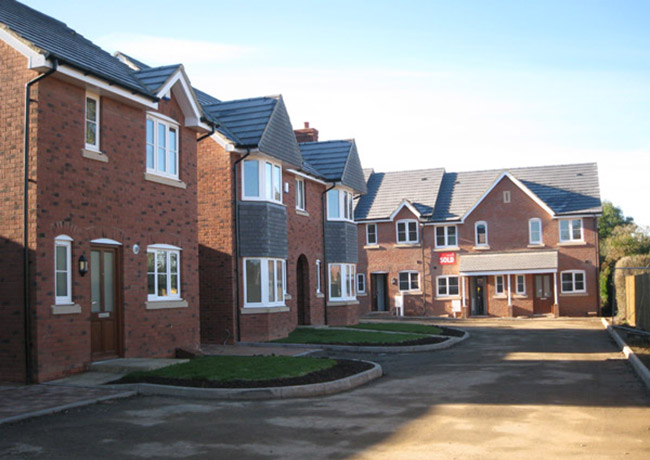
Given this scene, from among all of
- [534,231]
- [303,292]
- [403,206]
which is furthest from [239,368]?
[534,231]

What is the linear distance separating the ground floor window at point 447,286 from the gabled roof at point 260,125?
70.7 ft

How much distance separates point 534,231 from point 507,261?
2.75 meters

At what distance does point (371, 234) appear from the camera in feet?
151

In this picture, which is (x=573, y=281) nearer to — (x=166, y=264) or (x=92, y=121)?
(x=166, y=264)

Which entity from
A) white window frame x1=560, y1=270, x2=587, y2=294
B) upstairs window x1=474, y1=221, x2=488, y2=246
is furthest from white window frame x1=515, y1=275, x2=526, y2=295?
upstairs window x1=474, y1=221, x2=488, y2=246

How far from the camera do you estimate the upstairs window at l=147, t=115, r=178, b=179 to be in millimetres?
16578

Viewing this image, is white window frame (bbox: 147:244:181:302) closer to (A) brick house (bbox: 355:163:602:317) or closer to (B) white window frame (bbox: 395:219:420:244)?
(A) brick house (bbox: 355:163:602:317)

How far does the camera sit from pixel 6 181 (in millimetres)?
12961

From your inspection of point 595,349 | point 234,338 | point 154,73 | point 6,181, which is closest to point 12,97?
point 6,181

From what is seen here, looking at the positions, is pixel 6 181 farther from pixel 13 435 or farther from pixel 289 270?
pixel 289 270

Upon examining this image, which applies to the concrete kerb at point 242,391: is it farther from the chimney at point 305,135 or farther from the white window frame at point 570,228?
the white window frame at point 570,228

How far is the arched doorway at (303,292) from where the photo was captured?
89.5ft

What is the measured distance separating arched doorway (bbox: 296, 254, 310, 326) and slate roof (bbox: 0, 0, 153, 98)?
12.4 metres

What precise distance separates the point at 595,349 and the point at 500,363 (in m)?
5.11
